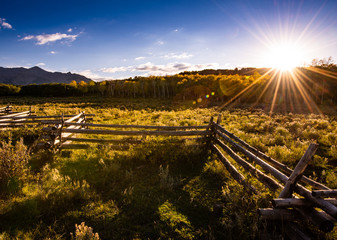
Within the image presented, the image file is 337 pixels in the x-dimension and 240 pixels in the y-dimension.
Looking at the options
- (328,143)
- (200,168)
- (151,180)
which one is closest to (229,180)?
(200,168)

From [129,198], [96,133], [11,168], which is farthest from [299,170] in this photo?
[96,133]

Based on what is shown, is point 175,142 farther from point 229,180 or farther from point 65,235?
point 65,235

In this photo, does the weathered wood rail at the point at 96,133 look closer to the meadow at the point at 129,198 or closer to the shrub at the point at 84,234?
the meadow at the point at 129,198

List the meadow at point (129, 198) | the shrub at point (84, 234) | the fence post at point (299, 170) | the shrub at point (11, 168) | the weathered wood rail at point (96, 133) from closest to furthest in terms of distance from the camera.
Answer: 1. the shrub at point (84, 234)
2. the fence post at point (299, 170)
3. the meadow at point (129, 198)
4. the shrub at point (11, 168)
5. the weathered wood rail at point (96, 133)

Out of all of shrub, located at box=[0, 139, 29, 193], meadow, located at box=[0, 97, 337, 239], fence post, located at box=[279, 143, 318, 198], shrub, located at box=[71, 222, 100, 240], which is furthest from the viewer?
shrub, located at box=[0, 139, 29, 193]

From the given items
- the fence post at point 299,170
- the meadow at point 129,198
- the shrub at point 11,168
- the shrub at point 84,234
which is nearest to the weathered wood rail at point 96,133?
the meadow at point 129,198

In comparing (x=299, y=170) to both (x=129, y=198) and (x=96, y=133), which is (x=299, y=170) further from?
(x=96, y=133)

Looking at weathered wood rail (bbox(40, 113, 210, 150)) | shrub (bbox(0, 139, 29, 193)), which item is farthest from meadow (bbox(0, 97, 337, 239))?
weathered wood rail (bbox(40, 113, 210, 150))

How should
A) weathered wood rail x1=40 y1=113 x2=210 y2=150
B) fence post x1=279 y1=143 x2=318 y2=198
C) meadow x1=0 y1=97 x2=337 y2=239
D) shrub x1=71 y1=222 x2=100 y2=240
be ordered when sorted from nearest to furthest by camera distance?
shrub x1=71 y1=222 x2=100 y2=240 → fence post x1=279 y1=143 x2=318 y2=198 → meadow x1=0 y1=97 x2=337 y2=239 → weathered wood rail x1=40 y1=113 x2=210 y2=150

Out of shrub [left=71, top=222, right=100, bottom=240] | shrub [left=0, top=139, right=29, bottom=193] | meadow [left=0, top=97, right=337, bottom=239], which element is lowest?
meadow [left=0, top=97, right=337, bottom=239]

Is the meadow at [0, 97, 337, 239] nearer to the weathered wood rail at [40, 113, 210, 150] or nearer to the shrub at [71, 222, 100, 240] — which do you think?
the shrub at [71, 222, 100, 240]

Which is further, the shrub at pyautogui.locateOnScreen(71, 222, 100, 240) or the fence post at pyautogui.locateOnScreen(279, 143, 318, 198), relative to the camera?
the fence post at pyautogui.locateOnScreen(279, 143, 318, 198)

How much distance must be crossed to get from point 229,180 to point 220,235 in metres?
2.02

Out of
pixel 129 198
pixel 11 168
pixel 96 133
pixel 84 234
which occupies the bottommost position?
pixel 129 198
